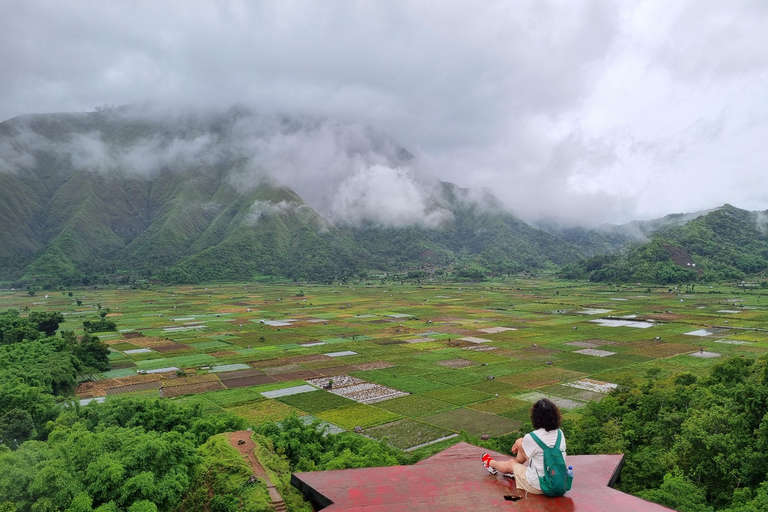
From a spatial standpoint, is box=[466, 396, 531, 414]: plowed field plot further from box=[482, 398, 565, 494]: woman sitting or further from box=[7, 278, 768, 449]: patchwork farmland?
box=[482, 398, 565, 494]: woman sitting

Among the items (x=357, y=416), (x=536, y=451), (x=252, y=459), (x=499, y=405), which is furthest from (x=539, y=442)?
(x=499, y=405)

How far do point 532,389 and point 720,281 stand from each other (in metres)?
140

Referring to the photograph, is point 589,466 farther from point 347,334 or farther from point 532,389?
point 347,334

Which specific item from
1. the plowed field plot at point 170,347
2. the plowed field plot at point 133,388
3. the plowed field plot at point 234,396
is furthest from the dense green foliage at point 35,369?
the plowed field plot at point 234,396

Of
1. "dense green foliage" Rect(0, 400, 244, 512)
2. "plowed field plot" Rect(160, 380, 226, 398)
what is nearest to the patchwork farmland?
"plowed field plot" Rect(160, 380, 226, 398)

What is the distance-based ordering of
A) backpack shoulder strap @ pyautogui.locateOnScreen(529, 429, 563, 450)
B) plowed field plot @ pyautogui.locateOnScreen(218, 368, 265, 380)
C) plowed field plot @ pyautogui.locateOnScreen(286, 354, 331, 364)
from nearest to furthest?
1. backpack shoulder strap @ pyautogui.locateOnScreen(529, 429, 563, 450)
2. plowed field plot @ pyautogui.locateOnScreen(218, 368, 265, 380)
3. plowed field plot @ pyautogui.locateOnScreen(286, 354, 331, 364)

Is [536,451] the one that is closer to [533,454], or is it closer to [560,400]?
[533,454]

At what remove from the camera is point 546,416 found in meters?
5.57

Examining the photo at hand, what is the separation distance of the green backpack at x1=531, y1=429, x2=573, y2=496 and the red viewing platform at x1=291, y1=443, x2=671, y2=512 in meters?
0.10

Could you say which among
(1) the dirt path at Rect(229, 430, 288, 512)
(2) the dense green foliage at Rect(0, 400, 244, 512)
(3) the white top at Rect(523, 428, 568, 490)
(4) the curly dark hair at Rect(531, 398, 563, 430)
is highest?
(4) the curly dark hair at Rect(531, 398, 563, 430)

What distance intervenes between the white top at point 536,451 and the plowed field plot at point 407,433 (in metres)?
25.8

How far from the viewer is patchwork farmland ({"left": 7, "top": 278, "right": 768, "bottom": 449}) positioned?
38000mm

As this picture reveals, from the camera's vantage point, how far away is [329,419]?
115 ft

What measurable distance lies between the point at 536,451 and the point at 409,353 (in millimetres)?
54396
